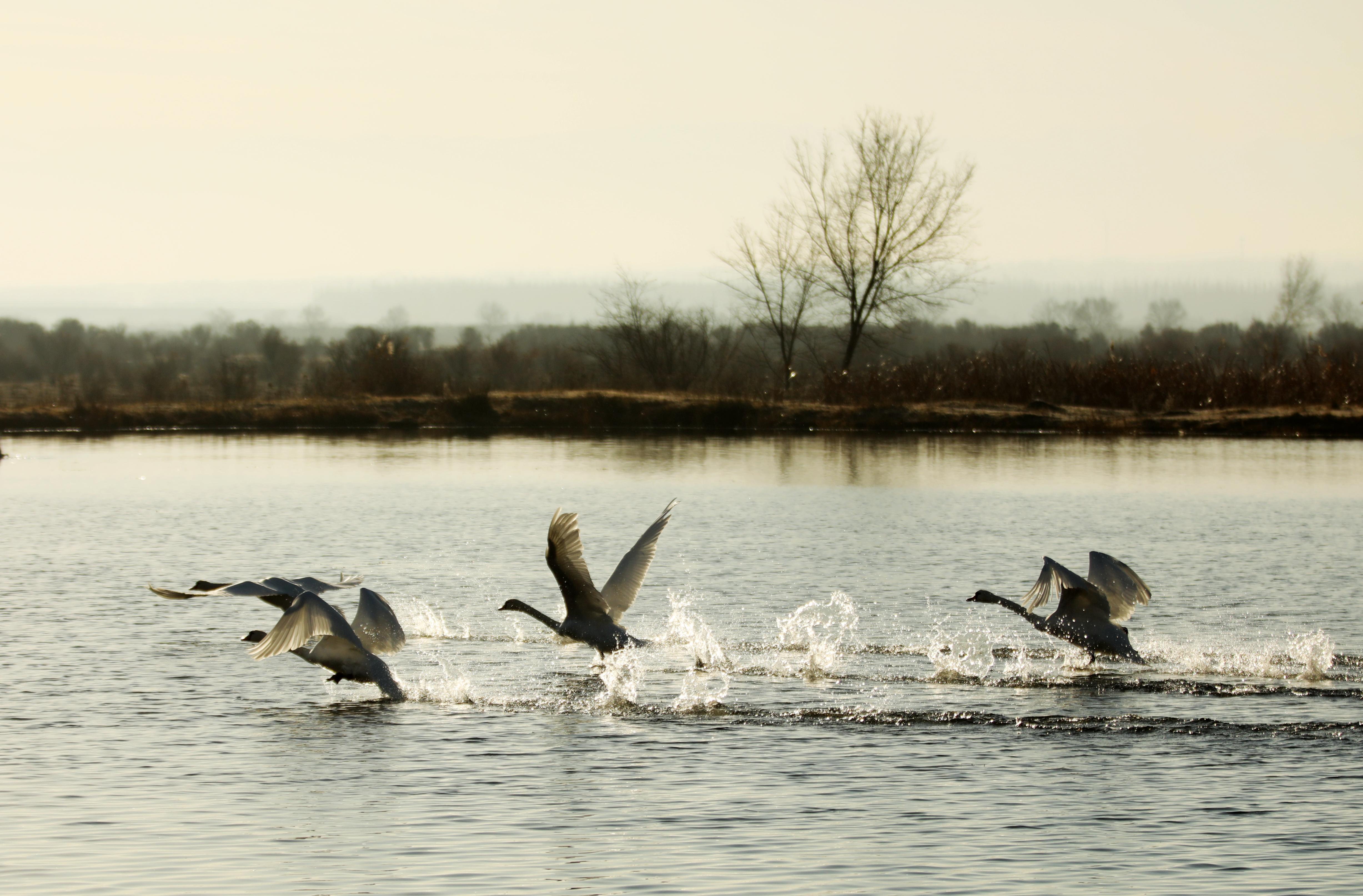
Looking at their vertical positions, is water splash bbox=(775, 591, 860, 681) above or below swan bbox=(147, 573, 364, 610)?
below

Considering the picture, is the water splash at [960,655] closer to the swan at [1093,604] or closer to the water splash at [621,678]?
the swan at [1093,604]

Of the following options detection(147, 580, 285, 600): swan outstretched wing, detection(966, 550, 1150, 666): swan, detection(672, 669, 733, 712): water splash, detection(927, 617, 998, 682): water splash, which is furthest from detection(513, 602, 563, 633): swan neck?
detection(966, 550, 1150, 666): swan

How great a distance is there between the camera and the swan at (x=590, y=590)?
12289mm

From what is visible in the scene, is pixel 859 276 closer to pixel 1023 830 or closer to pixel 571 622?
pixel 571 622

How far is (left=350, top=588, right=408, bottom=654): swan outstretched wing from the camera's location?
11773 mm

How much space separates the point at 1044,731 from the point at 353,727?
5150 mm

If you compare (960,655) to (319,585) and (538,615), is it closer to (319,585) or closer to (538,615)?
(538,615)

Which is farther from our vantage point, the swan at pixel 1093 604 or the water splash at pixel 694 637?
the water splash at pixel 694 637

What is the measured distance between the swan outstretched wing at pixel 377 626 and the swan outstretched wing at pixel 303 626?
391 mm

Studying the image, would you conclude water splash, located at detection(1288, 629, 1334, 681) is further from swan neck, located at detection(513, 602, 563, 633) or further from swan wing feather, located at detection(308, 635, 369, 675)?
swan wing feather, located at detection(308, 635, 369, 675)

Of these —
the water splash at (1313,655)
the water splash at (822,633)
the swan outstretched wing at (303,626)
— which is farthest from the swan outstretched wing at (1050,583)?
the swan outstretched wing at (303,626)

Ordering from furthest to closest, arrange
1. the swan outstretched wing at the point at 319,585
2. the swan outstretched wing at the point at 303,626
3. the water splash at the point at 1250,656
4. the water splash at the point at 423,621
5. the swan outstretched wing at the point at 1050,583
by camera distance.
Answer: the water splash at the point at 423,621, the swan outstretched wing at the point at 1050,583, the water splash at the point at 1250,656, the swan outstretched wing at the point at 319,585, the swan outstretched wing at the point at 303,626

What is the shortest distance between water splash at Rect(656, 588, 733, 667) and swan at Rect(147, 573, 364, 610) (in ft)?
10.8

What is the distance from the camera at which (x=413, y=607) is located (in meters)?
16.4
